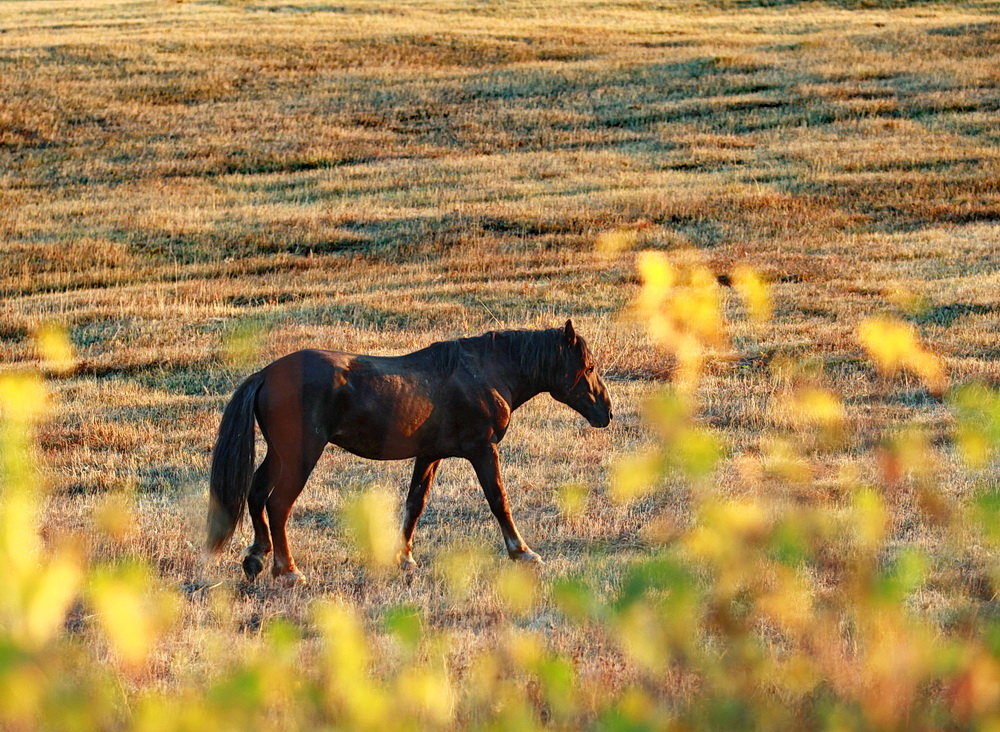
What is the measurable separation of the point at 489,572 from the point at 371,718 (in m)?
5.41

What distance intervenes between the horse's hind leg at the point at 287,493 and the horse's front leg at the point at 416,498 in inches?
34.0

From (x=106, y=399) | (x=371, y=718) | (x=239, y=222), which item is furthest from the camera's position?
(x=239, y=222)

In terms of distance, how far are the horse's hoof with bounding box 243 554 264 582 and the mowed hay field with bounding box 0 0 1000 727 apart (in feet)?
0.32

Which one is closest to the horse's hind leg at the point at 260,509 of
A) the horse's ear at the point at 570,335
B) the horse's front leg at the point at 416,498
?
the horse's front leg at the point at 416,498

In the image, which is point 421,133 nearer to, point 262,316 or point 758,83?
point 758,83

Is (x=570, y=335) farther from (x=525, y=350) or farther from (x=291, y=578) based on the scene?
(x=291, y=578)

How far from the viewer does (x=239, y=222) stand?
28.9 meters

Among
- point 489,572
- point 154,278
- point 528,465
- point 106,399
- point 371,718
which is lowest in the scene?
point 154,278

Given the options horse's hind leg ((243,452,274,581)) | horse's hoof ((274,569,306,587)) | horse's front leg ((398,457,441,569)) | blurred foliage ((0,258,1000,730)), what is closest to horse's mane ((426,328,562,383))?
horse's front leg ((398,457,441,569))

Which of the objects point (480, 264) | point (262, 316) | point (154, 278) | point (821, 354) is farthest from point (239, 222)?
point (821, 354)

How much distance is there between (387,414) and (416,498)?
809mm

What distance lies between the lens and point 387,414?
8.16 metres

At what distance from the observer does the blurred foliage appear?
8.68ft

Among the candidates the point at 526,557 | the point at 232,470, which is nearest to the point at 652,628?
the point at 526,557
